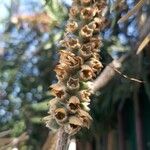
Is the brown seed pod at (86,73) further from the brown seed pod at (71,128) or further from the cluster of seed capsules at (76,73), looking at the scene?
the brown seed pod at (71,128)

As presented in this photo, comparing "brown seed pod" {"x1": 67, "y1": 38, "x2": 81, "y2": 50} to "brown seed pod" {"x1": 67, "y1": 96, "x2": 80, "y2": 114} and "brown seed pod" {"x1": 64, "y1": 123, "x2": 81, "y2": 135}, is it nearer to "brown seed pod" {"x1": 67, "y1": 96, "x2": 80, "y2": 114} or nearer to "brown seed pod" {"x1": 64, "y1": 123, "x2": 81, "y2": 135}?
"brown seed pod" {"x1": 67, "y1": 96, "x2": 80, "y2": 114}

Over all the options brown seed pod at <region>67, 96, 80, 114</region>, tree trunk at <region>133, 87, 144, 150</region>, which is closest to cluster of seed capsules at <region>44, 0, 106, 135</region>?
brown seed pod at <region>67, 96, 80, 114</region>

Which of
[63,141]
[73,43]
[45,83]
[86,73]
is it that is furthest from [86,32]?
[45,83]

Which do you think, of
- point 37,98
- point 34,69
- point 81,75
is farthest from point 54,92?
point 34,69

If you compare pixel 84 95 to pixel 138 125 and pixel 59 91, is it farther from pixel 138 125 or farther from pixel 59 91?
pixel 138 125

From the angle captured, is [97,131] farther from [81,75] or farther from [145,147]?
[81,75]

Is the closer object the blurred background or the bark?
the bark

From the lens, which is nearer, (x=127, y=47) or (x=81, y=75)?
(x=81, y=75)

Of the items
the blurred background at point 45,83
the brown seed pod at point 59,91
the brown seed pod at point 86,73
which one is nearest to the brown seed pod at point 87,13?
the brown seed pod at point 86,73
